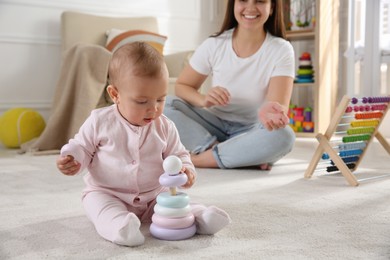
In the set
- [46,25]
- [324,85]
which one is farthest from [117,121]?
[324,85]

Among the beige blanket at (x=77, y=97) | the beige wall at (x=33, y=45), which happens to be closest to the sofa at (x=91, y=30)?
the beige wall at (x=33, y=45)

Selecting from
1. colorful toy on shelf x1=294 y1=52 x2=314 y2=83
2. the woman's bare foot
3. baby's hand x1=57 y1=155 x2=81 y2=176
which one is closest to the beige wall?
colorful toy on shelf x1=294 y1=52 x2=314 y2=83

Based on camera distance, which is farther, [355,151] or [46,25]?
[46,25]

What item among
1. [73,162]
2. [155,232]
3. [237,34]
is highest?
[237,34]

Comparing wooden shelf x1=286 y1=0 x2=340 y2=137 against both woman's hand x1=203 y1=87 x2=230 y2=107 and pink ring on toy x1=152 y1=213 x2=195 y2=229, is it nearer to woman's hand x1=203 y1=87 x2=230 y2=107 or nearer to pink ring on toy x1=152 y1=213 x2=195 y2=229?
woman's hand x1=203 y1=87 x2=230 y2=107

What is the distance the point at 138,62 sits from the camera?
984 mm

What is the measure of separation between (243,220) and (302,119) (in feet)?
8.20

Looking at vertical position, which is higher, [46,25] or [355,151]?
[46,25]

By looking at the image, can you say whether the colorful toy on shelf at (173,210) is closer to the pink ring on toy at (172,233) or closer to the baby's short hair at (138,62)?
the pink ring on toy at (172,233)

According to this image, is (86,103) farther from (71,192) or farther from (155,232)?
(155,232)

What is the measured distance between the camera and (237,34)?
2006 mm

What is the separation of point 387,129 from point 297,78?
0.72 meters

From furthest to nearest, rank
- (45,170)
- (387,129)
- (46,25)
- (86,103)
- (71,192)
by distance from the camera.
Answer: (387,129) → (46,25) → (86,103) → (45,170) → (71,192)

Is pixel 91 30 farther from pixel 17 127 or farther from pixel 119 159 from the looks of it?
pixel 119 159
